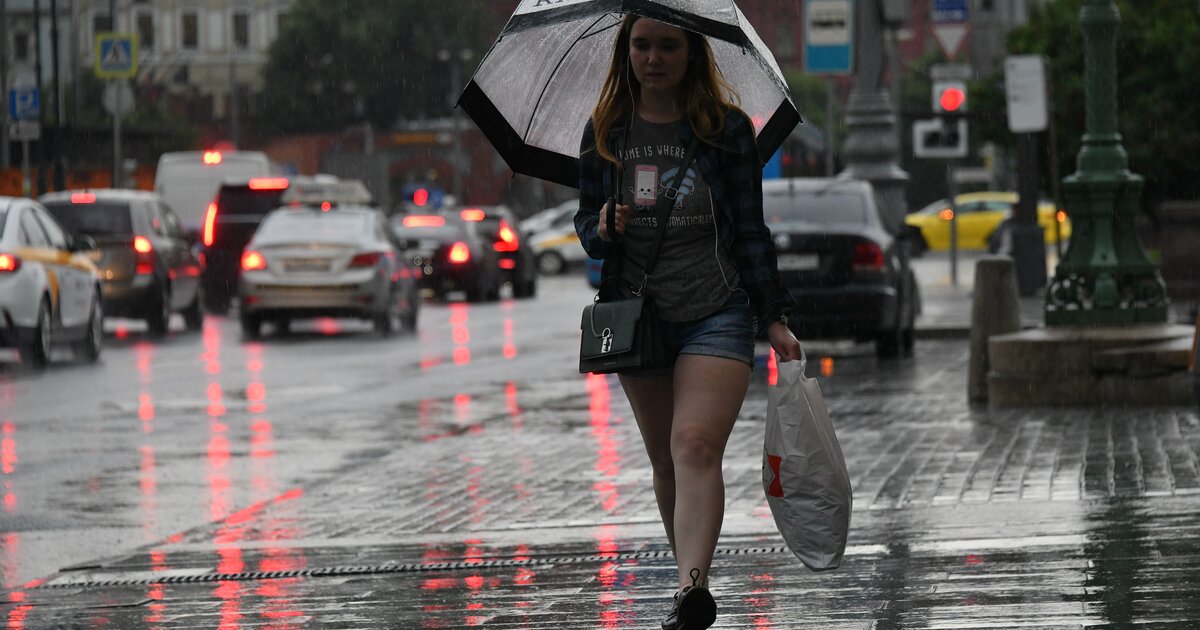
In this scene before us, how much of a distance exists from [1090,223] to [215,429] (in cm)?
541

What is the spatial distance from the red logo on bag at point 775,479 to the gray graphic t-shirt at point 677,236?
1.51 feet

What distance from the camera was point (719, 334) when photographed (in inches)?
237

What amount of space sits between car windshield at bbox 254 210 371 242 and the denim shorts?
→ 65.9ft

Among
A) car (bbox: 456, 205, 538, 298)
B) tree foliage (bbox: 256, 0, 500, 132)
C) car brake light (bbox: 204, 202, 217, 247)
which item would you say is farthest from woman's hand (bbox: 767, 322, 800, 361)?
tree foliage (bbox: 256, 0, 500, 132)

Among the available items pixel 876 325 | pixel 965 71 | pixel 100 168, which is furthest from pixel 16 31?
pixel 876 325

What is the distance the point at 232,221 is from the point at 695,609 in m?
27.8

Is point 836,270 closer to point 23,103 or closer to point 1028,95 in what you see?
point 1028,95

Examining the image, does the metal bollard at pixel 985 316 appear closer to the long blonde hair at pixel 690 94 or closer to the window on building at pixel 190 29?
the long blonde hair at pixel 690 94

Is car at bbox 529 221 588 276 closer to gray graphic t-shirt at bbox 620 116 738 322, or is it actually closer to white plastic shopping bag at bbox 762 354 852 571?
white plastic shopping bag at bbox 762 354 852 571

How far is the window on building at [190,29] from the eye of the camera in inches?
4331

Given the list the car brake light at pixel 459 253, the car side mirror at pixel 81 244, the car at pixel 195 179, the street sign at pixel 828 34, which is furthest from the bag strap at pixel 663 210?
the car at pixel 195 179

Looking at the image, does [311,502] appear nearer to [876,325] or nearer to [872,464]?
[872,464]

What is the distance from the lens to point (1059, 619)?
20.5 feet

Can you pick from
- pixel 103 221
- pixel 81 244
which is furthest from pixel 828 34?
pixel 103 221
